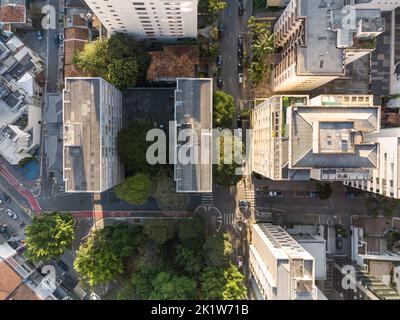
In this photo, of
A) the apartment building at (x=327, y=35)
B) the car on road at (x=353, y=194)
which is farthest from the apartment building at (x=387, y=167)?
the apartment building at (x=327, y=35)

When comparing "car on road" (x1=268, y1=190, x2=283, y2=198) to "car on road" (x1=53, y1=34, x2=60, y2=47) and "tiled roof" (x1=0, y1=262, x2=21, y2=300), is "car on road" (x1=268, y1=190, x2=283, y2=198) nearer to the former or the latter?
"tiled roof" (x1=0, y1=262, x2=21, y2=300)

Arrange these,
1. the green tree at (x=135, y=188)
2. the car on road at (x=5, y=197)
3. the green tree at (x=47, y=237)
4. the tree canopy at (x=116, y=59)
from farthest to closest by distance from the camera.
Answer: the car on road at (x=5, y=197)
the green tree at (x=47, y=237)
the tree canopy at (x=116, y=59)
the green tree at (x=135, y=188)

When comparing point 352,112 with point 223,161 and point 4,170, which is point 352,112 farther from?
point 4,170

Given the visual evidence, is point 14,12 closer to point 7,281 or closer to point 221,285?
point 7,281

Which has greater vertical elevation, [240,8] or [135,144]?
[240,8]

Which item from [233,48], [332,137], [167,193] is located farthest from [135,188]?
[233,48]

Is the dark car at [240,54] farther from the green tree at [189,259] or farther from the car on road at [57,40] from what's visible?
the green tree at [189,259]
